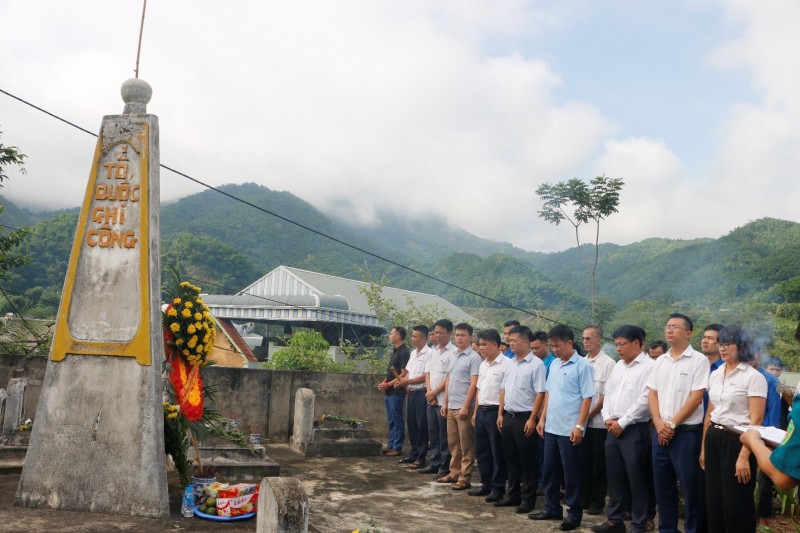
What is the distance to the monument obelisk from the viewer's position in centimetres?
548

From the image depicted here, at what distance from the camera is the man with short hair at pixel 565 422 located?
6.07 meters

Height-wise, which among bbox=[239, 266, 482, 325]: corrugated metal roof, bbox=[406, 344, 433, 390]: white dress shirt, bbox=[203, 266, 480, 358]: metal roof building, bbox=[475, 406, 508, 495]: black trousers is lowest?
bbox=[475, 406, 508, 495]: black trousers

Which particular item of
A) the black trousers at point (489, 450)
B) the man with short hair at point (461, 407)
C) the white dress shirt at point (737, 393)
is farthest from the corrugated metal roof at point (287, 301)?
the white dress shirt at point (737, 393)

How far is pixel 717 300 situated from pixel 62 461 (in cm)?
2815

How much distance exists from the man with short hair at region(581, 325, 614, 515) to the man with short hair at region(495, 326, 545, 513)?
1.69 ft

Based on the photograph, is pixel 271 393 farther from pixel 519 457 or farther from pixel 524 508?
pixel 524 508

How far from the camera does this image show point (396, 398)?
387 inches

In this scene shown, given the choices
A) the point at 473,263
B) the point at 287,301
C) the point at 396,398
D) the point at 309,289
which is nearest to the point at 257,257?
the point at 473,263

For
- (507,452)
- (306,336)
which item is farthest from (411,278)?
(507,452)

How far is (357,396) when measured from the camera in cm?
1092

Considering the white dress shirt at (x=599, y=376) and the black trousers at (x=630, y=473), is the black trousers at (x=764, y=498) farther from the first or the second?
the white dress shirt at (x=599, y=376)

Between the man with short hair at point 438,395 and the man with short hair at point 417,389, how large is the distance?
372 mm

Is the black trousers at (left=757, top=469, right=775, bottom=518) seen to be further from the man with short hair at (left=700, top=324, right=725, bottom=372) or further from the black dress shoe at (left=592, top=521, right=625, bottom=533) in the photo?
the black dress shoe at (left=592, top=521, right=625, bottom=533)

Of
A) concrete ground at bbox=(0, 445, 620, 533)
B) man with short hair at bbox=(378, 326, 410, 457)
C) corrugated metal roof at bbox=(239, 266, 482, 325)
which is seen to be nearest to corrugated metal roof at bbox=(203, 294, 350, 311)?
corrugated metal roof at bbox=(239, 266, 482, 325)
